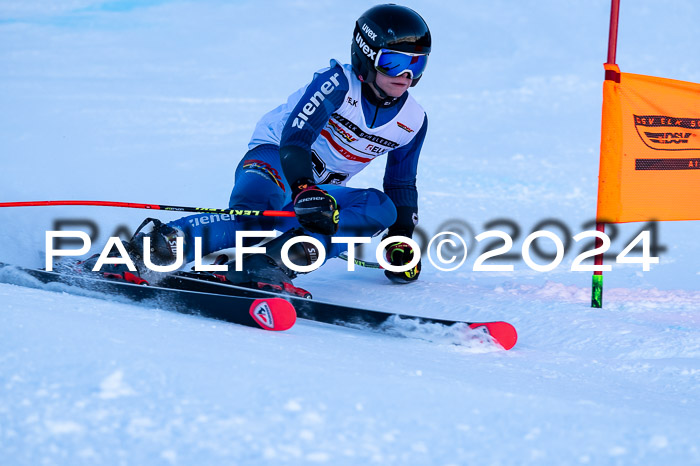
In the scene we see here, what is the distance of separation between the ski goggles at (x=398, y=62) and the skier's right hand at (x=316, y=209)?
636 mm

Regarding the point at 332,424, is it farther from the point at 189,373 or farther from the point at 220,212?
the point at 220,212

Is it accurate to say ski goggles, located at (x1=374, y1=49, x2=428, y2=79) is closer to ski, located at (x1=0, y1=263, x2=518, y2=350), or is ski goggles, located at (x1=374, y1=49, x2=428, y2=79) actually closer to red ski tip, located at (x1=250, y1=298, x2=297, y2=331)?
ski, located at (x1=0, y1=263, x2=518, y2=350)

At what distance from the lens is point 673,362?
2.57m

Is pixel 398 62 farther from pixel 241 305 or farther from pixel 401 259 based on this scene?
pixel 241 305

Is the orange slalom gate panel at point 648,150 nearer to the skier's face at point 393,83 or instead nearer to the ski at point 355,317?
A: the skier's face at point 393,83

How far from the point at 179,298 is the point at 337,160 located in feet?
4.44

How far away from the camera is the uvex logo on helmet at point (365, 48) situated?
10.8 feet

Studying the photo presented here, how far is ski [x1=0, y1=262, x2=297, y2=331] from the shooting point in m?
2.50

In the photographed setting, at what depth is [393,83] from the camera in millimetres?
3381

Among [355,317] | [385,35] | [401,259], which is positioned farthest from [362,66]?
[355,317]

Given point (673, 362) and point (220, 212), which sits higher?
point (220, 212)

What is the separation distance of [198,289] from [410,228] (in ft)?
4.18

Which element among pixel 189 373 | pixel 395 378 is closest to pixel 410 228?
pixel 395 378

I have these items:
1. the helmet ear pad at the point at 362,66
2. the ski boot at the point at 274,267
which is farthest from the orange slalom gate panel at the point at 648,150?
the ski boot at the point at 274,267
